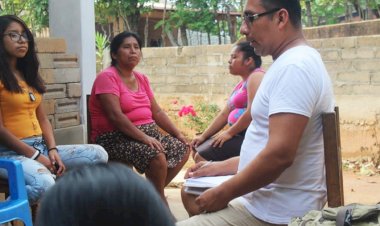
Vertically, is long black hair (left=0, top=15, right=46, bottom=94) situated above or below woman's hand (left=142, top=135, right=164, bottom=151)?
above

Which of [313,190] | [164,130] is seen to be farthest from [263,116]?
[164,130]

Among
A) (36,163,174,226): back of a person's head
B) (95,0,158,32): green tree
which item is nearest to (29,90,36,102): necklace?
(36,163,174,226): back of a person's head

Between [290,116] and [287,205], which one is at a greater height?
[290,116]

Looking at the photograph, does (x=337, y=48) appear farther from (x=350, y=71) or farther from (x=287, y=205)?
(x=287, y=205)

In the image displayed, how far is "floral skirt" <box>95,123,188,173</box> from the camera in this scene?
3996mm

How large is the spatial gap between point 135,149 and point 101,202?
121 inches

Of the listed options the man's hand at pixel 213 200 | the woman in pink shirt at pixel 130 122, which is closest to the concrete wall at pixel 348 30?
the woman in pink shirt at pixel 130 122

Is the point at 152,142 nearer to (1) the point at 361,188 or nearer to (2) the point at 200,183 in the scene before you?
(2) the point at 200,183

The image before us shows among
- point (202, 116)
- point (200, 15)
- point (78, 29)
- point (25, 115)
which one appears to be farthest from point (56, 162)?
point (200, 15)

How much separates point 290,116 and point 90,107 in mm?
2420

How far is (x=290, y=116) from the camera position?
200 centimetres

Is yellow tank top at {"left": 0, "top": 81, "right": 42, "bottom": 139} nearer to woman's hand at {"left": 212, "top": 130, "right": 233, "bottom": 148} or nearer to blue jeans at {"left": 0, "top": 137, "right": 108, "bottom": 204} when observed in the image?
blue jeans at {"left": 0, "top": 137, "right": 108, "bottom": 204}

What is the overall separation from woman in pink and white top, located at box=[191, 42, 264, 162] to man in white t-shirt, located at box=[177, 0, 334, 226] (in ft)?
4.40

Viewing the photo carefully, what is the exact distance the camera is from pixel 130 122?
4.00 m
